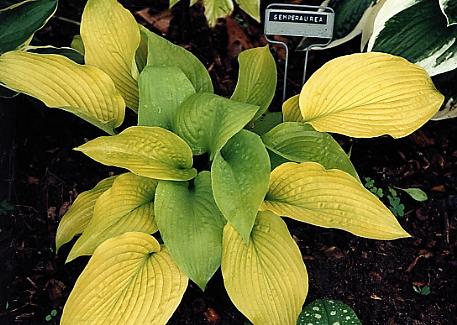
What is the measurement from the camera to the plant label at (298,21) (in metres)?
1.19

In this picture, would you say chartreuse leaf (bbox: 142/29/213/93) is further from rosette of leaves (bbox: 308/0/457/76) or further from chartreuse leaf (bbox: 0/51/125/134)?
rosette of leaves (bbox: 308/0/457/76)

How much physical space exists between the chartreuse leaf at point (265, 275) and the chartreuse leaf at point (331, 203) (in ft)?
0.18

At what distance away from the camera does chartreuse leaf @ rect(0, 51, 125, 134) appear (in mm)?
1115

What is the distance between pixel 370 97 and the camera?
3.68ft

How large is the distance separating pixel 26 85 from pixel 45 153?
14.3 inches

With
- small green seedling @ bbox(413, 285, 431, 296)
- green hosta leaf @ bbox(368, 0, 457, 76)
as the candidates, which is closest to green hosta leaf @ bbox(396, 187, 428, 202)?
small green seedling @ bbox(413, 285, 431, 296)

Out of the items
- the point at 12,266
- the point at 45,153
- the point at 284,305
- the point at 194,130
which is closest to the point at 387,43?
the point at 194,130

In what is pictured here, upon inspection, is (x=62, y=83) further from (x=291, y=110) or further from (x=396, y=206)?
(x=396, y=206)

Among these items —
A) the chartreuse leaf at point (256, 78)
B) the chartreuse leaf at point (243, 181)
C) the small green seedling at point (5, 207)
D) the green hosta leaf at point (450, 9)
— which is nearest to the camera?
the chartreuse leaf at point (243, 181)

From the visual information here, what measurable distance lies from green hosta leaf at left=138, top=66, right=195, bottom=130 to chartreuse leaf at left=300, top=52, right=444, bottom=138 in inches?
8.8

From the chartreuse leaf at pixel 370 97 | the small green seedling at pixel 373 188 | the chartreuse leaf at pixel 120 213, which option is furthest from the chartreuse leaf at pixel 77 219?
the small green seedling at pixel 373 188

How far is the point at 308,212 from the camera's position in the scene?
3.61ft

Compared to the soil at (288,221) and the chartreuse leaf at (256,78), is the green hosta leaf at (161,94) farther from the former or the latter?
the soil at (288,221)

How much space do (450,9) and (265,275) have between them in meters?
0.58
